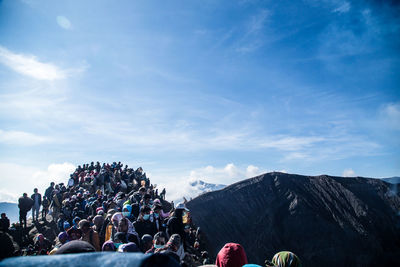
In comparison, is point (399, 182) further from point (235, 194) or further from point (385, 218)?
point (235, 194)

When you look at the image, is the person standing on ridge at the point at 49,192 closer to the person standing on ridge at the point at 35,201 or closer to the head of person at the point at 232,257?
the person standing on ridge at the point at 35,201

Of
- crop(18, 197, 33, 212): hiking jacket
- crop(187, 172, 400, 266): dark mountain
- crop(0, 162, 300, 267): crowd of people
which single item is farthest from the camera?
crop(187, 172, 400, 266): dark mountain

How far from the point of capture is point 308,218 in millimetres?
27203

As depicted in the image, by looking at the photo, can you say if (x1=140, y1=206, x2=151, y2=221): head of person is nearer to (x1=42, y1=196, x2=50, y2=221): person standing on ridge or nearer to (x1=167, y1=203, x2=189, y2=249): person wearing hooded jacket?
(x1=167, y1=203, x2=189, y2=249): person wearing hooded jacket

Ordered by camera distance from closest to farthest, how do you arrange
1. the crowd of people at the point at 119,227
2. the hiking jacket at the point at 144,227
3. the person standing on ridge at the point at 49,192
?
the crowd of people at the point at 119,227 < the hiking jacket at the point at 144,227 < the person standing on ridge at the point at 49,192

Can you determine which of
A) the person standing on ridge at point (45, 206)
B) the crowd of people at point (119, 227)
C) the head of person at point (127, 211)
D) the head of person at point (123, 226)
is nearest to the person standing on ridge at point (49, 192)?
the crowd of people at point (119, 227)

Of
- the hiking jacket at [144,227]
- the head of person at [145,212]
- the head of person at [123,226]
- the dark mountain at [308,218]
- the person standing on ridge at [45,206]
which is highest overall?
the person standing on ridge at [45,206]

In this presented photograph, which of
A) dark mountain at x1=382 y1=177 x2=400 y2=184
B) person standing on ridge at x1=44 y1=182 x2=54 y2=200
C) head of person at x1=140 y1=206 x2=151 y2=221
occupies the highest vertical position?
person standing on ridge at x1=44 y1=182 x2=54 y2=200

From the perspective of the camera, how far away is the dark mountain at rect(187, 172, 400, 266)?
81.7 feet

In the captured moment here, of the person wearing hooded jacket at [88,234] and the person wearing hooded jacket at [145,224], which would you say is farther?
the person wearing hooded jacket at [145,224]

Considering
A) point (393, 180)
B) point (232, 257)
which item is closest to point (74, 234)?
point (232, 257)

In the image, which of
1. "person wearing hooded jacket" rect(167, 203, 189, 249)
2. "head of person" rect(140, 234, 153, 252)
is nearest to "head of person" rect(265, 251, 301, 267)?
"head of person" rect(140, 234, 153, 252)

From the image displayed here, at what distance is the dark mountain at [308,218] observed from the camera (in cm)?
2489

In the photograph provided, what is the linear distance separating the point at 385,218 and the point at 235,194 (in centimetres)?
1755
